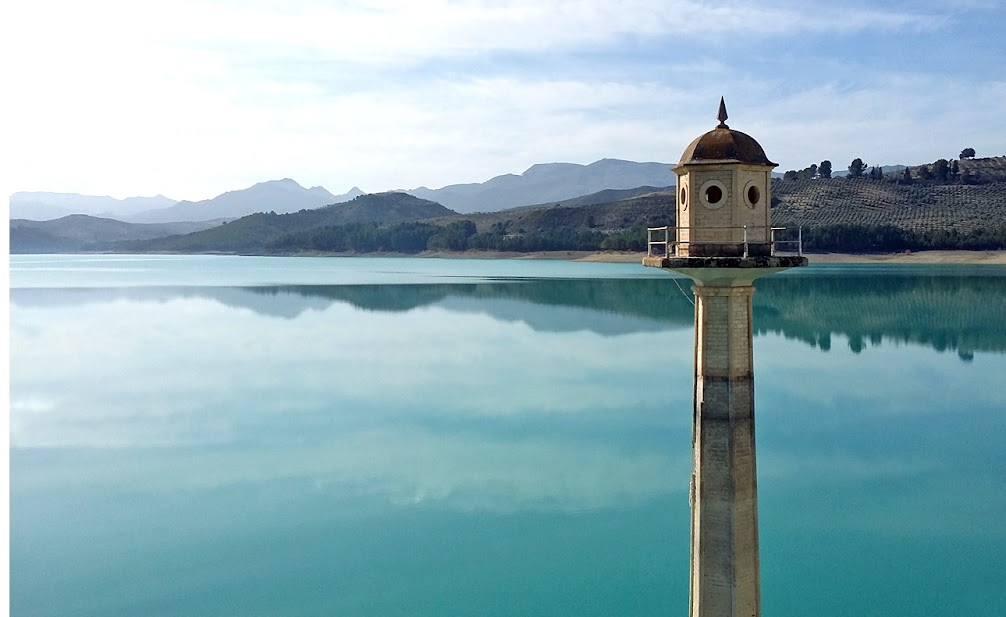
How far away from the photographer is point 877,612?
13.9 metres

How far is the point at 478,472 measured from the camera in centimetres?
2084

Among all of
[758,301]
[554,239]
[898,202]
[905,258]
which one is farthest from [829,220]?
[758,301]

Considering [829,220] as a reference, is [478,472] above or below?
below

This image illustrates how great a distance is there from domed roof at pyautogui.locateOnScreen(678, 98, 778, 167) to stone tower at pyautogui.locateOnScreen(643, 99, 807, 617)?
1 centimetres

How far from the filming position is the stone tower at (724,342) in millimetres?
10133

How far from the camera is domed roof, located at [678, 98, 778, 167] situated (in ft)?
33.1

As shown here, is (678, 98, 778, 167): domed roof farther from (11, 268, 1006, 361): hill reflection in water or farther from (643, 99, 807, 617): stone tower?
(11, 268, 1006, 361): hill reflection in water

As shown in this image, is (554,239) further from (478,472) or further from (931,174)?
(478,472)

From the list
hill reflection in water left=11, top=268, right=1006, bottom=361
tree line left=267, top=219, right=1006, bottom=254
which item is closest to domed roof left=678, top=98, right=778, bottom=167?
hill reflection in water left=11, top=268, right=1006, bottom=361

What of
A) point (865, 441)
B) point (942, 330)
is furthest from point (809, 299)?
point (865, 441)

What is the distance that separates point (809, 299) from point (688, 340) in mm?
22531

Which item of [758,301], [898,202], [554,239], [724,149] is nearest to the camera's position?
[724,149]

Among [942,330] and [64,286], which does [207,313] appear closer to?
[64,286]

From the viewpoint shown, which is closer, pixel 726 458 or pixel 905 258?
pixel 726 458
